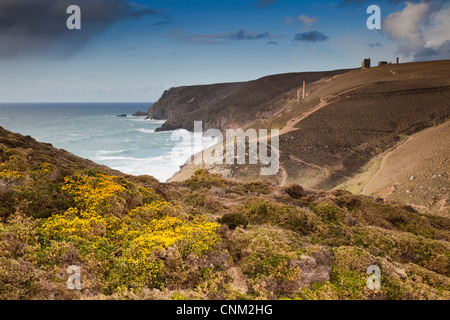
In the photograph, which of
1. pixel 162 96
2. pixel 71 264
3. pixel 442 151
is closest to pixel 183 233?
pixel 71 264

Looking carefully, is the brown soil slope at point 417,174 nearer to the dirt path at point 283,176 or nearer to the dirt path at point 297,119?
the dirt path at point 283,176

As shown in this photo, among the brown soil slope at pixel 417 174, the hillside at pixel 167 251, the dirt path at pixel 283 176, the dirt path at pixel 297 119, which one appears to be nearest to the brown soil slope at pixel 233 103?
the dirt path at pixel 297 119

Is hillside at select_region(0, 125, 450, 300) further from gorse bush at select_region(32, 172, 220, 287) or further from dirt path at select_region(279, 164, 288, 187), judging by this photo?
dirt path at select_region(279, 164, 288, 187)

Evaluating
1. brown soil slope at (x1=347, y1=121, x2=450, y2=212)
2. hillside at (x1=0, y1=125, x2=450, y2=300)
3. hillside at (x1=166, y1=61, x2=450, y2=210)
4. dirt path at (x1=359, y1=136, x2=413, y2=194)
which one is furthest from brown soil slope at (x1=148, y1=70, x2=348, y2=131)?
hillside at (x1=0, y1=125, x2=450, y2=300)

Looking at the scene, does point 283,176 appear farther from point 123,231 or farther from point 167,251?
point 167,251

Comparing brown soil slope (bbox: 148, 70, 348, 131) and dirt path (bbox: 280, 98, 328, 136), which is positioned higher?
brown soil slope (bbox: 148, 70, 348, 131)
